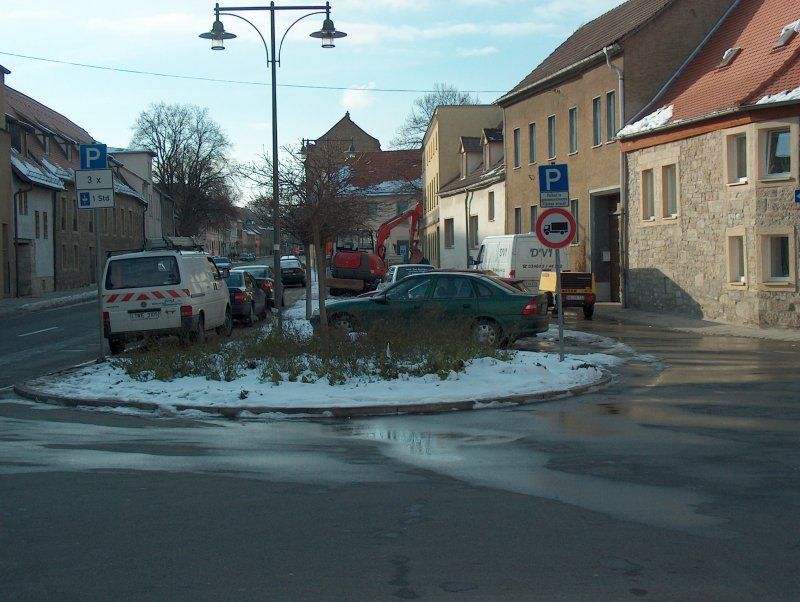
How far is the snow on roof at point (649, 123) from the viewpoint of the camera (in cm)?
2744

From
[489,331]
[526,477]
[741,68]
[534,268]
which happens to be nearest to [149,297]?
[489,331]

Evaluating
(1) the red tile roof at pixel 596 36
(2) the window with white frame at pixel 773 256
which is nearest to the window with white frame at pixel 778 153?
(2) the window with white frame at pixel 773 256

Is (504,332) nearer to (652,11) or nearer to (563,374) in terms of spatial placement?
(563,374)

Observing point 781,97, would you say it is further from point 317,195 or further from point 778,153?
point 317,195

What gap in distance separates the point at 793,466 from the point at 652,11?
25.9 m

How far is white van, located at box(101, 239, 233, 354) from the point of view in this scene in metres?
17.7

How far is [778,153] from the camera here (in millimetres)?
22734

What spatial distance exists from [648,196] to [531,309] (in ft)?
44.5

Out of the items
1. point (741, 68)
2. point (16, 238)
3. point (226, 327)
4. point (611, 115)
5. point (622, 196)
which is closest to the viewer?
point (226, 327)

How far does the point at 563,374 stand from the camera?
1322cm

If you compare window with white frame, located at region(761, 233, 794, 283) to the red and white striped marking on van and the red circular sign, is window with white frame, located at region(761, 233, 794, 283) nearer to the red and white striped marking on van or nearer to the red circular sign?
the red circular sign

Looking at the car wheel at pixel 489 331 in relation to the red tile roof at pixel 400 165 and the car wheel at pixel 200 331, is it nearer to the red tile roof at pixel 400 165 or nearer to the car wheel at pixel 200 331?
the car wheel at pixel 200 331

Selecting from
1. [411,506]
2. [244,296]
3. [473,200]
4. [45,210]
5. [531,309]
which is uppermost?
[473,200]

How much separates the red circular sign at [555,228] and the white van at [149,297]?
6.90 m
